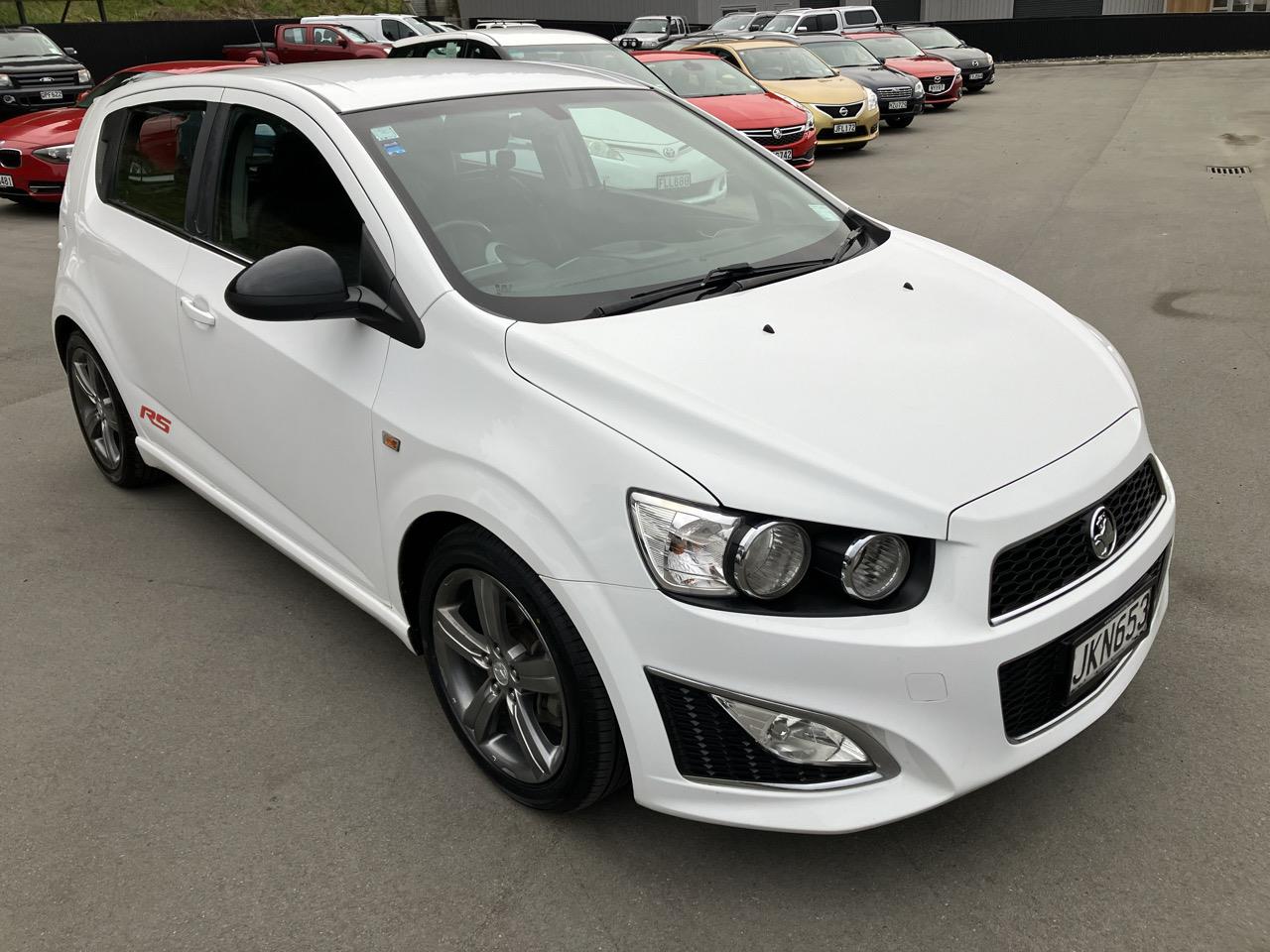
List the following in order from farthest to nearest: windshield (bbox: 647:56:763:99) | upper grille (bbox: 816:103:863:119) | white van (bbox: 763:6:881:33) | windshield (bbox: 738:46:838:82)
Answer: white van (bbox: 763:6:881:33)
windshield (bbox: 738:46:838:82)
upper grille (bbox: 816:103:863:119)
windshield (bbox: 647:56:763:99)

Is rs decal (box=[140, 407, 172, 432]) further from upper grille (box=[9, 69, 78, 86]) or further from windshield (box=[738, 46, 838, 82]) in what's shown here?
upper grille (box=[9, 69, 78, 86])

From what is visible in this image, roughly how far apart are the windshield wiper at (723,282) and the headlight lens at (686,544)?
0.67m

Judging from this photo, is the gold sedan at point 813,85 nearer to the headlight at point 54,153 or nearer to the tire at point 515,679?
the headlight at point 54,153

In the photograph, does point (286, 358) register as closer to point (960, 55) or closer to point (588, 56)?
point (588, 56)

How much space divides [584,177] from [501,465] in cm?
132

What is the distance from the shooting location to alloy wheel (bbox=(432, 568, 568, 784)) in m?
2.63

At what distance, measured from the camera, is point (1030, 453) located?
2396 mm

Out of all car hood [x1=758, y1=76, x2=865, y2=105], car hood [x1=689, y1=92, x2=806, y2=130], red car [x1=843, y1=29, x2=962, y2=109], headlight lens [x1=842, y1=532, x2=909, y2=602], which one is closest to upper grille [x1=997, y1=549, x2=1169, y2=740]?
headlight lens [x1=842, y1=532, x2=909, y2=602]

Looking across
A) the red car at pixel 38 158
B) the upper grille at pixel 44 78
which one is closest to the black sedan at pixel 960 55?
the upper grille at pixel 44 78

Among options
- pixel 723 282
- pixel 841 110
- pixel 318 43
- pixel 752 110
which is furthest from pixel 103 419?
pixel 318 43

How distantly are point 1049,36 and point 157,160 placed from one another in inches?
1247

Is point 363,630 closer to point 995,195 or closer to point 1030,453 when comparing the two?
point 1030,453

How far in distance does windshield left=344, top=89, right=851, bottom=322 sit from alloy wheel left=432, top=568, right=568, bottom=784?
0.71 meters

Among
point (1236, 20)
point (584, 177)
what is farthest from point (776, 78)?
point (1236, 20)
